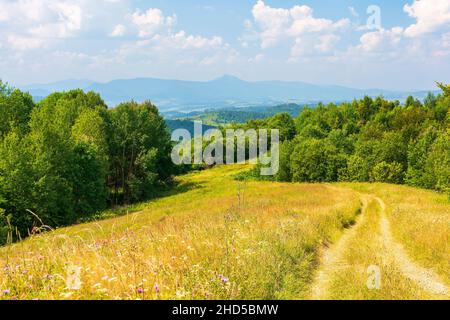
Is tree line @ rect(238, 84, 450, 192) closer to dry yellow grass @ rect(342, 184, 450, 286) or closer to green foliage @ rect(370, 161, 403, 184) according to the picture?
green foliage @ rect(370, 161, 403, 184)

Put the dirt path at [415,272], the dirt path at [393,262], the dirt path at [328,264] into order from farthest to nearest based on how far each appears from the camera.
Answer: the dirt path at [415,272], the dirt path at [393,262], the dirt path at [328,264]

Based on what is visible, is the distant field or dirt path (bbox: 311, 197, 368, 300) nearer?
the distant field

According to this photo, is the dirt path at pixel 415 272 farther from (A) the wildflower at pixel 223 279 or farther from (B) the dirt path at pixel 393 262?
(A) the wildflower at pixel 223 279

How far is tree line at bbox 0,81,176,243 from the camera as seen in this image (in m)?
32.9

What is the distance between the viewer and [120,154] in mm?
60594

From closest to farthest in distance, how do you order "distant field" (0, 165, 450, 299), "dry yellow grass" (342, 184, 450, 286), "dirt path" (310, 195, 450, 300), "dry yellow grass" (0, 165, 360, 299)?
"dry yellow grass" (0, 165, 360, 299) < "distant field" (0, 165, 450, 299) < "dirt path" (310, 195, 450, 300) < "dry yellow grass" (342, 184, 450, 286)

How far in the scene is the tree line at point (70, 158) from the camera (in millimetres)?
32938

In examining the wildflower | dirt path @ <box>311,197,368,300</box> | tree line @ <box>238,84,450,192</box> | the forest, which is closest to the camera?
the wildflower

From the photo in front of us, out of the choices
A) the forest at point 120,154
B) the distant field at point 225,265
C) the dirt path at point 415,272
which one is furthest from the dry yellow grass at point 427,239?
the forest at point 120,154

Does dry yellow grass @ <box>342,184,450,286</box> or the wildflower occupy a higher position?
the wildflower


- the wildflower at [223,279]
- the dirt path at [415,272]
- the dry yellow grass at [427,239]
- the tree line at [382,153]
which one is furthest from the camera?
the tree line at [382,153]

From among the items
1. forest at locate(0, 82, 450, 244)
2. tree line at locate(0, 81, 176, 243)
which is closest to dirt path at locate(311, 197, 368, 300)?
tree line at locate(0, 81, 176, 243)
